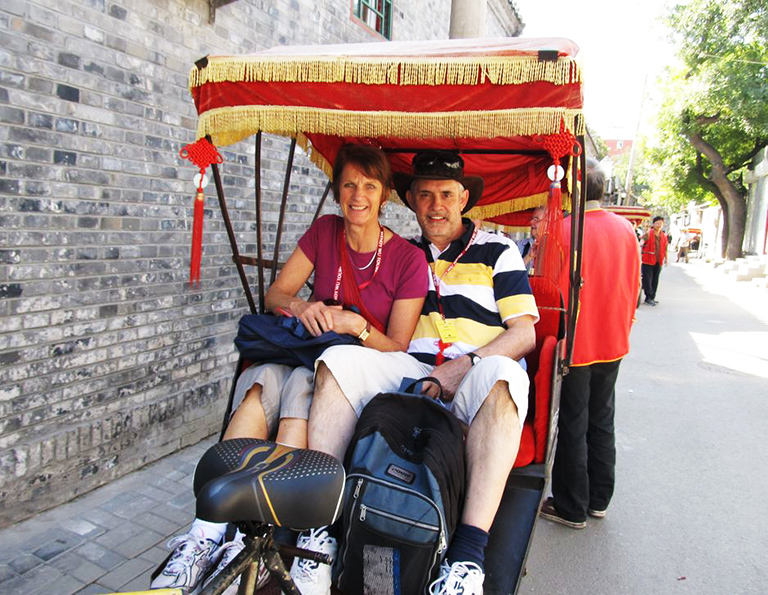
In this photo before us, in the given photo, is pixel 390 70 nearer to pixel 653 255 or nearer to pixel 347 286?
pixel 347 286

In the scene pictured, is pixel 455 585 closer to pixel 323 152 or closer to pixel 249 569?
pixel 249 569

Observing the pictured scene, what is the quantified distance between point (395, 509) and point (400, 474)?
0.12 metres

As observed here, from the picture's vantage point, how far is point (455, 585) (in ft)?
→ 6.00

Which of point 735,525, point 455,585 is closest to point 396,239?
point 455,585

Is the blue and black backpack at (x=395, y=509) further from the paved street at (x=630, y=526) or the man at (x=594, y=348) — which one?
the man at (x=594, y=348)

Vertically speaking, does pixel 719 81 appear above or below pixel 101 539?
above

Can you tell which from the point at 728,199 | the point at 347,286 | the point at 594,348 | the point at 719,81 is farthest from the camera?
the point at 728,199

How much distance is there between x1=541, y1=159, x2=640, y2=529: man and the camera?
3.27 m

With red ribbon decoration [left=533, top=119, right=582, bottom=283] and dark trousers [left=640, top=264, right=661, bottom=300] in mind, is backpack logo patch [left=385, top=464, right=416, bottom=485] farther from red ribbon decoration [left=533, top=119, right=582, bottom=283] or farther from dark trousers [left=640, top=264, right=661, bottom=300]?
dark trousers [left=640, top=264, right=661, bottom=300]

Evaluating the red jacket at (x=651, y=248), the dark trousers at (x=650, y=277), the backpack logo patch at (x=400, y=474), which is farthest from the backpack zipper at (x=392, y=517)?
the dark trousers at (x=650, y=277)

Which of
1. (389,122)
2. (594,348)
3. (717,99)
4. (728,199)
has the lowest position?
(594,348)

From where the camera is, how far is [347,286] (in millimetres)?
2814

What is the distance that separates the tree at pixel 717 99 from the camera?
15859mm

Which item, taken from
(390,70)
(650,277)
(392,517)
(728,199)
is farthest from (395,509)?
(728,199)
